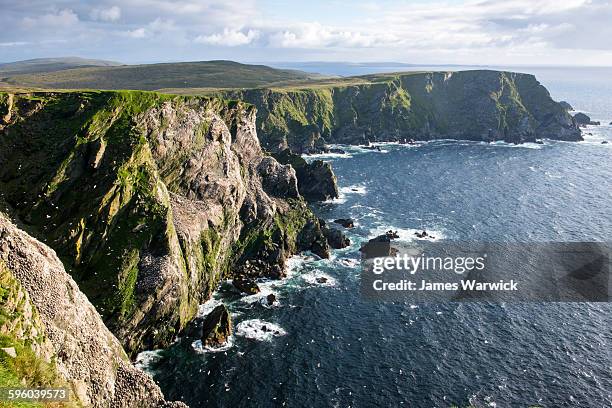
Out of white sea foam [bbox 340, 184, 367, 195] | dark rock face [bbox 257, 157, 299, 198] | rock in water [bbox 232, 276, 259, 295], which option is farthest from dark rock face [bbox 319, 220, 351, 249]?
white sea foam [bbox 340, 184, 367, 195]

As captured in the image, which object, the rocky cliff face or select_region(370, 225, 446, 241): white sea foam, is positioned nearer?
the rocky cliff face

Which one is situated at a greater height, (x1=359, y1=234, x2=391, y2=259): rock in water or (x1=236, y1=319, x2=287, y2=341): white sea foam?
(x1=359, y1=234, x2=391, y2=259): rock in water

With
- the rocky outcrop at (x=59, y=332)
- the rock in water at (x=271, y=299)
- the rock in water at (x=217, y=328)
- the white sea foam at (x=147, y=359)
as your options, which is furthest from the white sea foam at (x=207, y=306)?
the rocky outcrop at (x=59, y=332)

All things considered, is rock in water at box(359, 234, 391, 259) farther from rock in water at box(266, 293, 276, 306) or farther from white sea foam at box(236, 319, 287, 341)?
white sea foam at box(236, 319, 287, 341)

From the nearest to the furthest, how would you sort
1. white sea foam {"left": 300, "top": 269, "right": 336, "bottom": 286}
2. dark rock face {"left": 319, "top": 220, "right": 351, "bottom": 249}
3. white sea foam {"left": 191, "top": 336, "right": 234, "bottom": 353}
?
white sea foam {"left": 191, "top": 336, "right": 234, "bottom": 353}, white sea foam {"left": 300, "top": 269, "right": 336, "bottom": 286}, dark rock face {"left": 319, "top": 220, "right": 351, "bottom": 249}

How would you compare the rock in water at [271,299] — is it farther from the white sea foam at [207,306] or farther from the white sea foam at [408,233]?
the white sea foam at [408,233]

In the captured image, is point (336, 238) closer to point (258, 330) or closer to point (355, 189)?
point (258, 330)

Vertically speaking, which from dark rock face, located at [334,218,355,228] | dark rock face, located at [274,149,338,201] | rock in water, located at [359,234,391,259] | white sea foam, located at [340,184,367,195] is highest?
dark rock face, located at [274,149,338,201]
